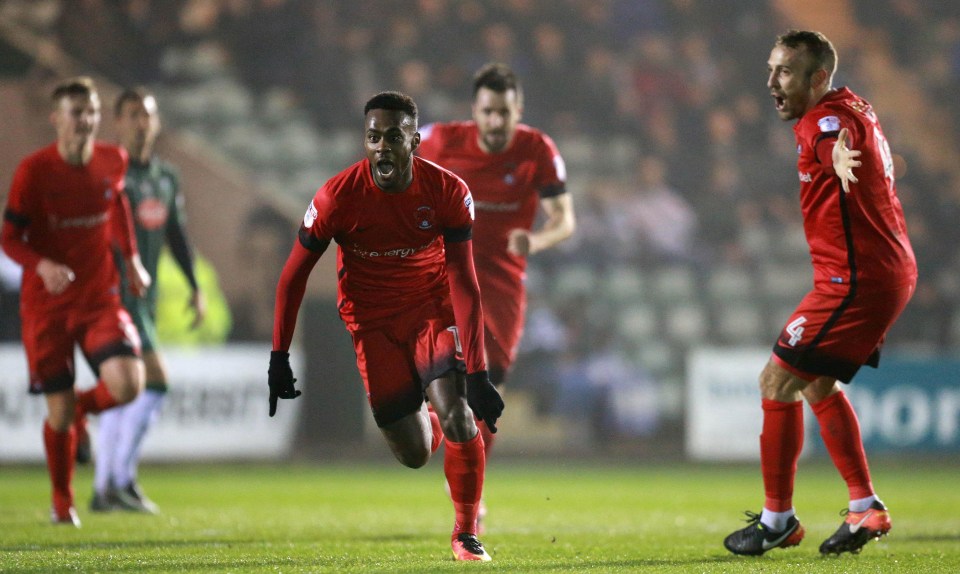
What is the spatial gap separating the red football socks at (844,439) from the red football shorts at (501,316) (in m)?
1.96

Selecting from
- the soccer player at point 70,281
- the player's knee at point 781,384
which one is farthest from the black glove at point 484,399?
the soccer player at point 70,281

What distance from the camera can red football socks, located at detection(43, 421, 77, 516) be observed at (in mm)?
7297

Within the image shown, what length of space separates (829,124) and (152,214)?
16.3ft

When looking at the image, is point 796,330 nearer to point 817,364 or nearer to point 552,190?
point 817,364

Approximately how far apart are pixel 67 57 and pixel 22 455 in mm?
5309

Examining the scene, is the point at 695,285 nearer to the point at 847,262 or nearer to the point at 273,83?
the point at 273,83

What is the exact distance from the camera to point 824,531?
23.6 ft

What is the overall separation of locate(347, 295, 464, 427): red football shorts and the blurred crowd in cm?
968

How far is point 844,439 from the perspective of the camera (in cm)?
571

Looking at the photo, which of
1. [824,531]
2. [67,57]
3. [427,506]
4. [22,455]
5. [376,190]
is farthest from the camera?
[67,57]

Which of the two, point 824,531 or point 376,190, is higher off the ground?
point 376,190

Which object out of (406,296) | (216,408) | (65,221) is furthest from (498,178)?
(216,408)

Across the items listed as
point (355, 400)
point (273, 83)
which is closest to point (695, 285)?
point (355, 400)

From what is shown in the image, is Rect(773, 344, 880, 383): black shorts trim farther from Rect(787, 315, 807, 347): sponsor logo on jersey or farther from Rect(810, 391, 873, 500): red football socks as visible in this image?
Rect(810, 391, 873, 500): red football socks
